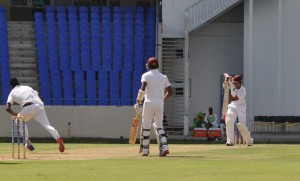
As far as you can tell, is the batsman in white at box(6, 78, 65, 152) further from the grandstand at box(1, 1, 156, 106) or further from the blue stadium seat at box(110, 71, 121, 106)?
the grandstand at box(1, 1, 156, 106)

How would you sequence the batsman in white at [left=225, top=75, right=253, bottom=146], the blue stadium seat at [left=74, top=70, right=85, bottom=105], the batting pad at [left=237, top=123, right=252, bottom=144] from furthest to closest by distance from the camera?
the blue stadium seat at [left=74, top=70, right=85, bottom=105] → the batting pad at [left=237, top=123, right=252, bottom=144] → the batsman in white at [left=225, top=75, right=253, bottom=146]

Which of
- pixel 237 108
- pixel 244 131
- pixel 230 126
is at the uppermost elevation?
pixel 237 108

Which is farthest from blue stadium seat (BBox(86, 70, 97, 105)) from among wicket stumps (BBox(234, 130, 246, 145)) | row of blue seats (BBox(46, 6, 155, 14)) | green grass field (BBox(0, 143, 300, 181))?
green grass field (BBox(0, 143, 300, 181))

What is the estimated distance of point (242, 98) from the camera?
27844 mm

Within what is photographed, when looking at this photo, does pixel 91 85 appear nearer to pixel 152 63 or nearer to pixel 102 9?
pixel 102 9

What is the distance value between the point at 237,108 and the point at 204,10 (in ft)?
56.5

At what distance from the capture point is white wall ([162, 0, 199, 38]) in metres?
45.0

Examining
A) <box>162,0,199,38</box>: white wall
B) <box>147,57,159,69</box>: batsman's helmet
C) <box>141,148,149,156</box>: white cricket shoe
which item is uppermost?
<box>162,0,199,38</box>: white wall

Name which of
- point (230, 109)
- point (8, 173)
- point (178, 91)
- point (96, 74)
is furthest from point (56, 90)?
point (8, 173)

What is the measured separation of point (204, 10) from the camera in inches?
1762

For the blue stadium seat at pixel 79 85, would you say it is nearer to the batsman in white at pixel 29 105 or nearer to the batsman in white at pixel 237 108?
the batsman in white at pixel 237 108

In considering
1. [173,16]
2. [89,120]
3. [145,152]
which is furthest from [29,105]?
[173,16]

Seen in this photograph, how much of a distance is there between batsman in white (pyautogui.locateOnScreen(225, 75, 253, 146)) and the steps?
63.2ft

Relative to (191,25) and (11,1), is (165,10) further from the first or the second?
(11,1)
